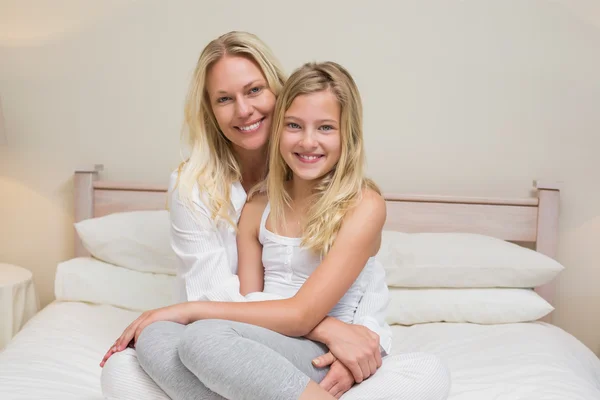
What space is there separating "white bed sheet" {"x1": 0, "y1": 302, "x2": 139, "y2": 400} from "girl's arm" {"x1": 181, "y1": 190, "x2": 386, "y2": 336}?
35cm

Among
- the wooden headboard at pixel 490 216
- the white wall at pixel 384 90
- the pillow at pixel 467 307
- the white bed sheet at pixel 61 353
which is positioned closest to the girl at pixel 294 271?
the white bed sheet at pixel 61 353

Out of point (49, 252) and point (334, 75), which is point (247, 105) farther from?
point (49, 252)

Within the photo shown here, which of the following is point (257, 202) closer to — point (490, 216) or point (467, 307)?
point (467, 307)

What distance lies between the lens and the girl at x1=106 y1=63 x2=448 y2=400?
105 cm

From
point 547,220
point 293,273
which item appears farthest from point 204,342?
point 547,220

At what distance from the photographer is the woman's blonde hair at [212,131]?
1519 mm

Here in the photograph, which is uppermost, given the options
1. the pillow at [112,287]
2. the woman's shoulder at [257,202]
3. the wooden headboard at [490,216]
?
the woman's shoulder at [257,202]

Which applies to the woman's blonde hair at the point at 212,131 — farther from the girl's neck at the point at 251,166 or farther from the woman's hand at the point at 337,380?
the woman's hand at the point at 337,380

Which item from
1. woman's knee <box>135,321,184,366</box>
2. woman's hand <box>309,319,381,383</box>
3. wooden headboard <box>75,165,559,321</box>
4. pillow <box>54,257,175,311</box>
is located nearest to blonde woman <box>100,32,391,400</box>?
woman's hand <box>309,319,381,383</box>

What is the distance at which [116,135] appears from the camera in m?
2.48

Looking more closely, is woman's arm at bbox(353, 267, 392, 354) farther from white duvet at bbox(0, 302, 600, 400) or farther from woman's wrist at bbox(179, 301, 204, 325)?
woman's wrist at bbox(179, 301, 204, 325)

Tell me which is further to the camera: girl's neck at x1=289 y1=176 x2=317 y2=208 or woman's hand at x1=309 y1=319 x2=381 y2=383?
girl's neck at x1=289 y1=176 x2=317 y2=208

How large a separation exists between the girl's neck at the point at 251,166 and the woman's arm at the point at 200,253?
18 centimetres

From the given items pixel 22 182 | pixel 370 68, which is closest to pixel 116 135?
pixel 22 182
